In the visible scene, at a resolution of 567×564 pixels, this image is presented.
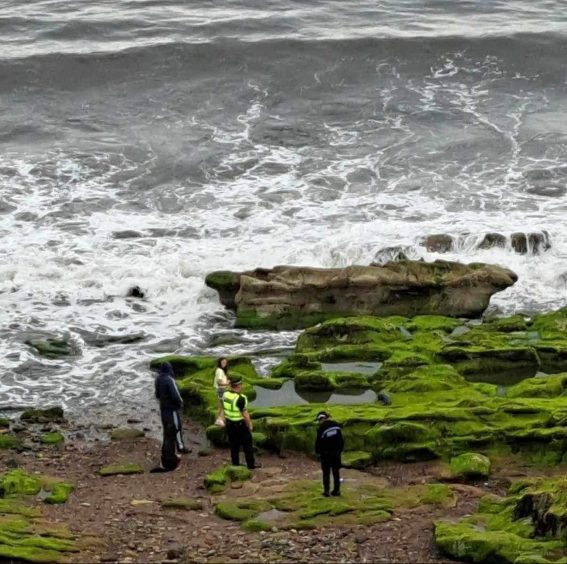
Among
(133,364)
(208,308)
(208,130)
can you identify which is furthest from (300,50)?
(133,364)

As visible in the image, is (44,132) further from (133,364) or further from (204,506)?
(204,506)

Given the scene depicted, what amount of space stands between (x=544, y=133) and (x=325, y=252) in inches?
549

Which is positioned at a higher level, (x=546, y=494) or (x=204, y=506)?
(x=546, y=494)

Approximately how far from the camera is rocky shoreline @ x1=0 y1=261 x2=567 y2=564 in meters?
16.7

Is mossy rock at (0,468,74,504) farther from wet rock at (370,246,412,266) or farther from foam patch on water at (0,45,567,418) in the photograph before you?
wet rock at (370,246,412,266)

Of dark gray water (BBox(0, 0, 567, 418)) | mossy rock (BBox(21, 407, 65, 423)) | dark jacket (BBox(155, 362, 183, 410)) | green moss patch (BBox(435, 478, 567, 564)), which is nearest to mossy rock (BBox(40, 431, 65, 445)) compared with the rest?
mossy rock (BBox(21, 407, 65, 423))

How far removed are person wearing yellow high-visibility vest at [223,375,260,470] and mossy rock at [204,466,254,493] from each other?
1.04 ft

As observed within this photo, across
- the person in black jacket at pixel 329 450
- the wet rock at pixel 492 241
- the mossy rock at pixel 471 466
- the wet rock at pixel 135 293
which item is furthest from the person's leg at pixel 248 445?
the wet rock at pixel 492 241

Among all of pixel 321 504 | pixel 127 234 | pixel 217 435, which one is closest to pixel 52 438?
pixel 217 435

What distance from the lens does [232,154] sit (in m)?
41.4

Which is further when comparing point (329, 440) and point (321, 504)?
point (329, 440)

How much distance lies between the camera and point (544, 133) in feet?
140

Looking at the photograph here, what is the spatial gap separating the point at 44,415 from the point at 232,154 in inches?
765

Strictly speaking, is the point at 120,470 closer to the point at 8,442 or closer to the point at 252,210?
the point at 8,442
